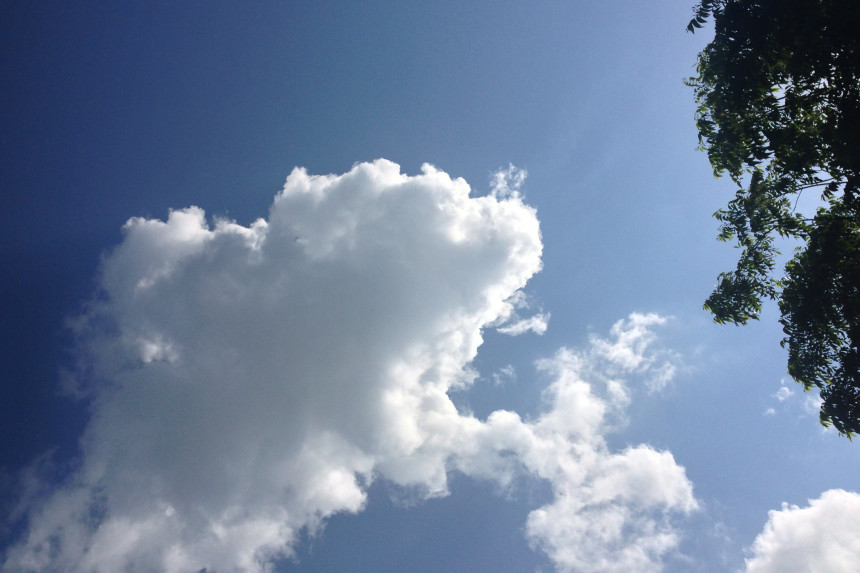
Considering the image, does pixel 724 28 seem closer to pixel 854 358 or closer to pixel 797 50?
pixel 797 50

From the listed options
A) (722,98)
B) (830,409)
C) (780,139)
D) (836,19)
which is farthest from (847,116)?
(830,409)

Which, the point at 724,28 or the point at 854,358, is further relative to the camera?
the point at 724,28

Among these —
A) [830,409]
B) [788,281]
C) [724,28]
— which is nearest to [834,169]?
[788,281]

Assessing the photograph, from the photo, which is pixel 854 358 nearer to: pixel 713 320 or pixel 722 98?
pixel 713 320

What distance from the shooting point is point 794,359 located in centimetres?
1359

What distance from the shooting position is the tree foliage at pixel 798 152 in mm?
11531

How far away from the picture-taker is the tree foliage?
11531 mm

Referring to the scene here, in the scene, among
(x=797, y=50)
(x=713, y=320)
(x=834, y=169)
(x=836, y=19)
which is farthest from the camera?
(x=713, y=320)

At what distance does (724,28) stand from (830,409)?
1310 cm

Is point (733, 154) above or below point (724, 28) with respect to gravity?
below

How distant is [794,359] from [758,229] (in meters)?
4.82

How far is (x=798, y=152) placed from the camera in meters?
13.0

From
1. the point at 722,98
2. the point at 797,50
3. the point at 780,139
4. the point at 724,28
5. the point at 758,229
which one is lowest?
the point at 758,229

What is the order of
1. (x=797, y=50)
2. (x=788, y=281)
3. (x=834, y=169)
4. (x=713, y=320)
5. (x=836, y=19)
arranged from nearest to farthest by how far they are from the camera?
(x=836, y=19)
(x=797, y=50)
(x=834, y=169)
(x=788, y=281)
(x=713, y=320)
